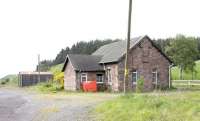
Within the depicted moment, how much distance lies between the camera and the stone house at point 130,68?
4934cm

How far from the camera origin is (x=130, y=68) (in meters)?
49.8

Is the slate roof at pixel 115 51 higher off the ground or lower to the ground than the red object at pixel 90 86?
higher

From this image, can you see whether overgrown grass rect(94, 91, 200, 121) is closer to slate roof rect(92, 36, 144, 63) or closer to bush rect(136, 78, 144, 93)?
bush rect(136, 78, 144, 93)

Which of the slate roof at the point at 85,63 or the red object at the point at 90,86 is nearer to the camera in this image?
the red object at the point at 90,86

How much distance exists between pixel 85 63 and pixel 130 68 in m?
6.25

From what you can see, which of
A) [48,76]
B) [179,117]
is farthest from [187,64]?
[179,117]

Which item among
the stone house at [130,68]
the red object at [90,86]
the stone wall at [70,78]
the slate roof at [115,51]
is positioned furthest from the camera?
the stone wall at [70,78]

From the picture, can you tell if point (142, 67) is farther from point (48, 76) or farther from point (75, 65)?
point (48, 76)

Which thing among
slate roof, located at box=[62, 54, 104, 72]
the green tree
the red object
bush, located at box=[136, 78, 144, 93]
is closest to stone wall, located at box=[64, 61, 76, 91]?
slate roof, located at box=[62, 54, 104, 72]

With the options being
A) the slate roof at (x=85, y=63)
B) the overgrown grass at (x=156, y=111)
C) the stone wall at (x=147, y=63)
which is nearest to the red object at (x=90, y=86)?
the slate roof at (x=85, y=63)

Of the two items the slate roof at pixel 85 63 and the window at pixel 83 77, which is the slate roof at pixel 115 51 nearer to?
the slate roof at pixel 85 63

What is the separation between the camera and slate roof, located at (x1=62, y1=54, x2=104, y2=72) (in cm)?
5216

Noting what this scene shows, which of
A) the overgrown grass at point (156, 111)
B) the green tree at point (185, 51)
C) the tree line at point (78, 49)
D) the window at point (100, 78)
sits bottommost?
the overgrown grass at point (156, 111)

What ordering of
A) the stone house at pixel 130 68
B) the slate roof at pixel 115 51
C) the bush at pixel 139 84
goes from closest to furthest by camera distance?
the bush at pixel 139 84 < the stone house at pixel 130 68 < the slate roof at pixel 115 51
